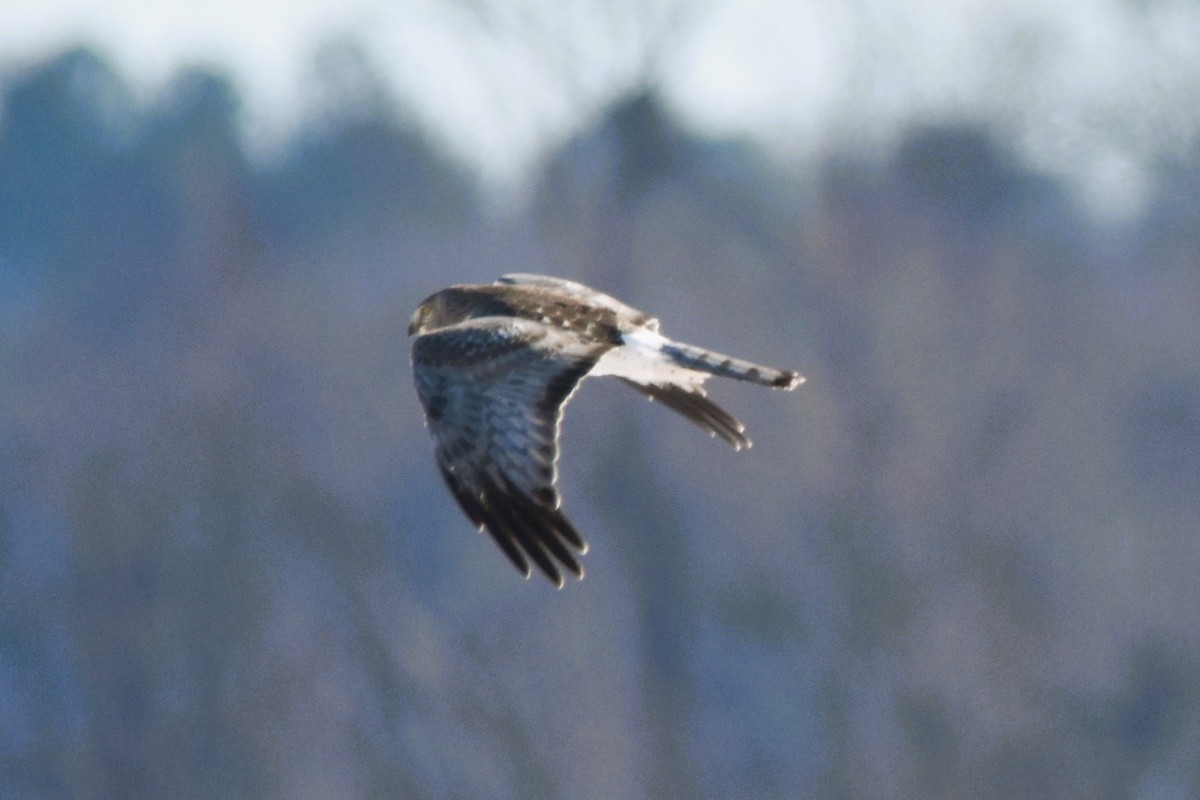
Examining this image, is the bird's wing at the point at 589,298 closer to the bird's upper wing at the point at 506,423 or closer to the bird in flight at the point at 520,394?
the bird in flight at the point at 520,394

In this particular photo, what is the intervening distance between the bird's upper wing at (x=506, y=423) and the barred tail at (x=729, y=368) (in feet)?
1.33

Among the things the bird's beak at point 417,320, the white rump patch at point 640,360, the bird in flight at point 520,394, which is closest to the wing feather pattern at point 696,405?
the white rump patch at point 640,360

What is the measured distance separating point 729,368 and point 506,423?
77 centimetres

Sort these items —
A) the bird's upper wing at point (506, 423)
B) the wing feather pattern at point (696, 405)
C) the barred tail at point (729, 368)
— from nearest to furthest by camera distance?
the bird's upper wing at point (506, 423)
the barred tail at point (729, 368)
the wing feather pattern at point (696, 405)

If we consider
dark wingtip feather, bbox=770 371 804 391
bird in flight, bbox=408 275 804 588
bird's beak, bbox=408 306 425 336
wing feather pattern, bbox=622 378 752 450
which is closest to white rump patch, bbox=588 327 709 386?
bird in flight, bbox=408 275 804 588

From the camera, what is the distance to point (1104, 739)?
1675 cm

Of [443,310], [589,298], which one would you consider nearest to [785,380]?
[589,298]

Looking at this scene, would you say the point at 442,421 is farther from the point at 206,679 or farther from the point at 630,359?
the point at 206,679

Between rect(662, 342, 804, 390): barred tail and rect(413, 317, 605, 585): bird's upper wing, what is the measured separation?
41cm

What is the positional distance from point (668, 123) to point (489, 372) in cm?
1258

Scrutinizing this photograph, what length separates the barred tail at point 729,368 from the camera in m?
6.67

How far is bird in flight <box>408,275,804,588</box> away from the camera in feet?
20.3


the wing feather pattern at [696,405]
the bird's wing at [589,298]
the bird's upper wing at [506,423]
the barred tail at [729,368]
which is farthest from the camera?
the wing feather pattern at [696,405]

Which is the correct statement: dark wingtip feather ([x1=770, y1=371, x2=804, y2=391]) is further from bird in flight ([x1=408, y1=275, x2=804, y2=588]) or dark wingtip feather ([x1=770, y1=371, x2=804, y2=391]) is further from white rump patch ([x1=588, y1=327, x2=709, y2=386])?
white rump patch ([x1=588, y1=327, x2=709, y2=386])
